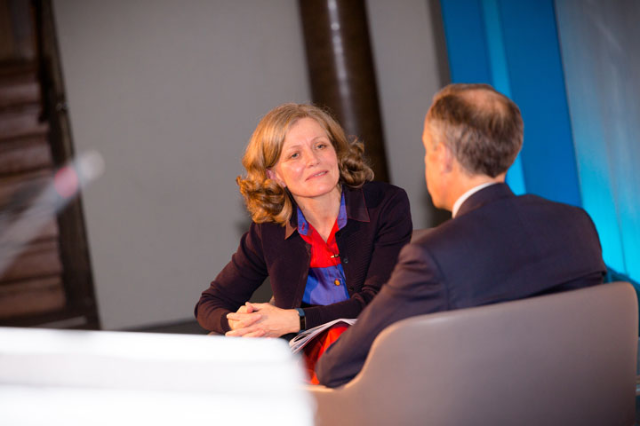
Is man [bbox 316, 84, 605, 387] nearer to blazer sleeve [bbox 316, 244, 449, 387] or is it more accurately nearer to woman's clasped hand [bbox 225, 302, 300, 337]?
blazer sleeve [bbox 316, 244, 449, 387]

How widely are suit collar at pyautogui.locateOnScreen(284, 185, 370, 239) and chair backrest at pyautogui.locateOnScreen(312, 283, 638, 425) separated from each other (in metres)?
0.91

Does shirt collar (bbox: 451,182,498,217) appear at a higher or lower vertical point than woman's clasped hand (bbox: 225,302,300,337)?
higher

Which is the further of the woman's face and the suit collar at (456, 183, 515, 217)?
the woman's face

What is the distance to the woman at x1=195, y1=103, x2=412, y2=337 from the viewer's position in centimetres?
210

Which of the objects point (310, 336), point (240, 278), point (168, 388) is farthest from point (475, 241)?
point (240, 278)

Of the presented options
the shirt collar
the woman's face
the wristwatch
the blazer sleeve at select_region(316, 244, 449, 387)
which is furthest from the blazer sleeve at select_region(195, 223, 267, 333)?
the shirt collar

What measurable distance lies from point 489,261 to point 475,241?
4 cm

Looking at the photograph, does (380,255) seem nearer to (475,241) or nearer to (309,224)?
(309,224)

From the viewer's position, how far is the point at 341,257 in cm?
210

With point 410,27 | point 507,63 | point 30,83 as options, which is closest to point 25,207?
point 30,83

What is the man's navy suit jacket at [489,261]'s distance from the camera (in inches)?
47.1

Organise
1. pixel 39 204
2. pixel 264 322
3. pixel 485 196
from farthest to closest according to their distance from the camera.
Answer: pixel 39 204 → pixel 264 322 → pixel 485 196

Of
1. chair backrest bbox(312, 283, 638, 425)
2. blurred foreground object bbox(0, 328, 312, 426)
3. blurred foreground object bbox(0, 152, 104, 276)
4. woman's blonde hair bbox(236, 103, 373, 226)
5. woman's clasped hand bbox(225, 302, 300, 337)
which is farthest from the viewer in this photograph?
blurred foreground object bbox(0, 152, 104, 276)

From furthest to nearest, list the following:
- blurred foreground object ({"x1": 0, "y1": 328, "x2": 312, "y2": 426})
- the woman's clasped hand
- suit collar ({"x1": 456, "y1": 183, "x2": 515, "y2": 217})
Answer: the woman's clasped hand, blurred foreground object ({"x1": 0, "y1": 328, "x2": 312, "y2": 426}), suit collar ({"x1": 456, "y1": 183, "x2": 515, "y2": 217})
